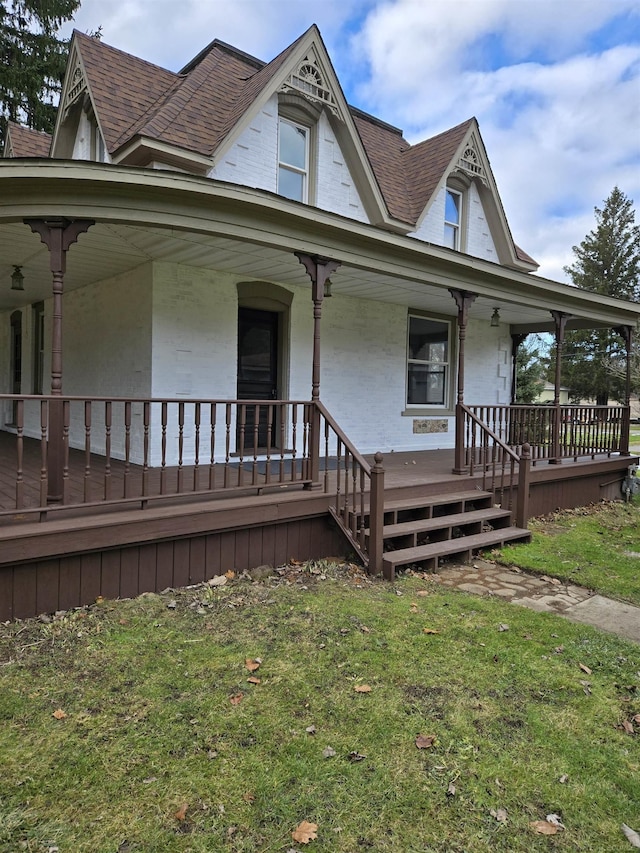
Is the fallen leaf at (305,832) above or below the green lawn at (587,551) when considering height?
below

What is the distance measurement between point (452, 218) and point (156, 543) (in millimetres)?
8779

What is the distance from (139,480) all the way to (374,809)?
4350 mm

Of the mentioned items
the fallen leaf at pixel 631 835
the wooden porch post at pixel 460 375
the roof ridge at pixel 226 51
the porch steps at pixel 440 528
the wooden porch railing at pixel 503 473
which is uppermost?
the roof ridge at pixel 226 51

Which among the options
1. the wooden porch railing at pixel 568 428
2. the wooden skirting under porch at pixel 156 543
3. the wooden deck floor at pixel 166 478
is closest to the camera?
the wooden skirting under porch at pixel 156 543

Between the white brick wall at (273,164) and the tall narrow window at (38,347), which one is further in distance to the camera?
the tall narrow window at (38,347)

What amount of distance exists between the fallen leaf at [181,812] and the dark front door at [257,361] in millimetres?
5581

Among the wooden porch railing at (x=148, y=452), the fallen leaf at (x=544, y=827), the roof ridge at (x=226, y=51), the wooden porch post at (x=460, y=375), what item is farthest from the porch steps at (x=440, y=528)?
the roof ridge at (x=226, y=51)

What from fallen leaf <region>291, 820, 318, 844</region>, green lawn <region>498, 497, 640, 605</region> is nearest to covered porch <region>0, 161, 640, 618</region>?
green lawn <region>498, 497, 640, 605</region>

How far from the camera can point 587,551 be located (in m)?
6.54

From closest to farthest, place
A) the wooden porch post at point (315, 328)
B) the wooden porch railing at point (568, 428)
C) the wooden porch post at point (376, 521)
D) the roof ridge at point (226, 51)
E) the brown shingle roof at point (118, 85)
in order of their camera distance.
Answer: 1. the wooden porch post at point (376, 521)
2. the wooden porch post at point (315, 328)
3. the brown shingle roof at point (118, 85)
4. the wooden porch railing at point (568, 428)
5. the roof ridge at point (226, 51)

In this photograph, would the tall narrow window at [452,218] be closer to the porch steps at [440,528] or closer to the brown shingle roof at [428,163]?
the brown shingle roof at [428,163]

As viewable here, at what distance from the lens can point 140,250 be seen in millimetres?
6344

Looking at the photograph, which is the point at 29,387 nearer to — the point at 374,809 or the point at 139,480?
the point at 139,480

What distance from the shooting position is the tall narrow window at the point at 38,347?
34.1ft
